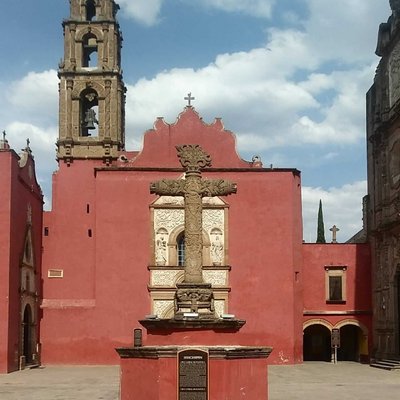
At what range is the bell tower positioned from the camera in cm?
3781

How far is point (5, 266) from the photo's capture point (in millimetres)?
29938

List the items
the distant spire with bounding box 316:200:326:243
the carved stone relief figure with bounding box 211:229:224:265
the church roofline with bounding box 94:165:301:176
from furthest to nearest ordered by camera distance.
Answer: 1. the distant spire with bounding box 316:200:326:243
2. the church roofline with bounding box 94:165:301:176
3. the carved stone relief figure with bounding box 211:229:224:265

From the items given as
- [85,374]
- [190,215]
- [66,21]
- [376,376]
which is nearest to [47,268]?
[85,374]

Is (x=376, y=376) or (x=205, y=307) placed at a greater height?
(x=205, y=307)

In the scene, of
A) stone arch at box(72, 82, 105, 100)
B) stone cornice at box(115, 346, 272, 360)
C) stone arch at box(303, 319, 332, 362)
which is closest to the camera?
stone cornice at box(115, 346, 272, 360)

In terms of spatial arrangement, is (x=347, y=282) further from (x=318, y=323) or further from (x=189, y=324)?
(x=189, y=324)

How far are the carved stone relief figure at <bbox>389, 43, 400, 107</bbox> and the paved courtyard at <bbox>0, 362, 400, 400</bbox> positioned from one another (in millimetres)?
11683

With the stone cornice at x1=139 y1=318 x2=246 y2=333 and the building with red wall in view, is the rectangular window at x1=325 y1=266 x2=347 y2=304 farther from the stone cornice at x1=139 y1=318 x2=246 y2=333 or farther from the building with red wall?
the stone cornice at x1=139 y1=318 x2=246 y2=333

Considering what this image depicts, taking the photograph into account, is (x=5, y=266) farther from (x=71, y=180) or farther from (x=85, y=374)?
(x=71, y=180)

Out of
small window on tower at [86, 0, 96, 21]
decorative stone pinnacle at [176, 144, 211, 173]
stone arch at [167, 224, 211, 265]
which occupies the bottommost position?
stone arch at [167, 224, 211, 265]

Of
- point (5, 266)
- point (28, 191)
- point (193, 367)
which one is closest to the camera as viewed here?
point (193, 367)

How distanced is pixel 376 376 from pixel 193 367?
1414 cm

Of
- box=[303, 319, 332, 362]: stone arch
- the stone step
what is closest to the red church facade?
box=[303, 319, 332, 362]: stone arch

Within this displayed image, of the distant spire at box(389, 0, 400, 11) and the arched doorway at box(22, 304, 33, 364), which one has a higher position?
the distant spire at box(389, 0, 400, 11)
